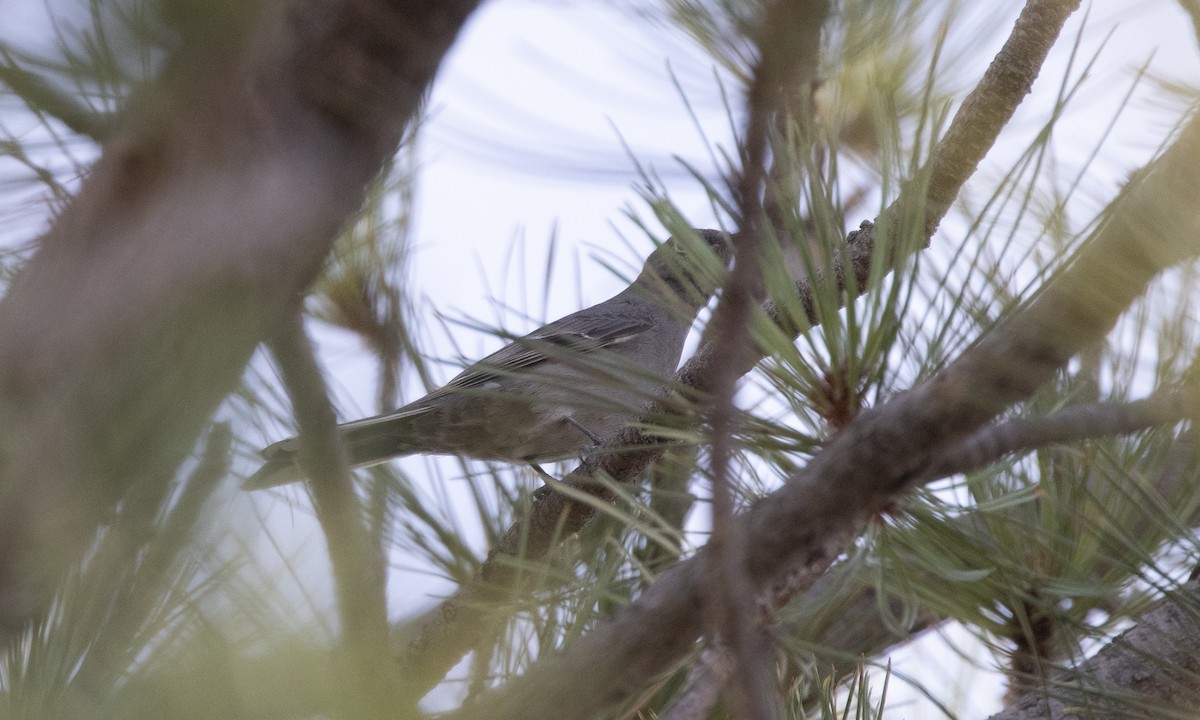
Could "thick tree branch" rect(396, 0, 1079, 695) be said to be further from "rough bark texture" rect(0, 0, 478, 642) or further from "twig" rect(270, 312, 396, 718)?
"rough bark texture" rect(0, 0, 478, 642)

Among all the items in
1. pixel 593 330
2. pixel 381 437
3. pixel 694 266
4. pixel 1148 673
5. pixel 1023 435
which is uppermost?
pixel 593 330

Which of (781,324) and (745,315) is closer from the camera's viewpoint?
(745,315)

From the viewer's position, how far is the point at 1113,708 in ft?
8.37

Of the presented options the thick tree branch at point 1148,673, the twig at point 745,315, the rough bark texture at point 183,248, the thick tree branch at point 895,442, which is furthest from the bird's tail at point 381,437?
the twig at point 745,315

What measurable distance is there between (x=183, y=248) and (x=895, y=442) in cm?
118

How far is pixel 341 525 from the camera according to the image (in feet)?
5.58

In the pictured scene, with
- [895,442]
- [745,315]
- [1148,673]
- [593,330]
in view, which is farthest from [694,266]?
[593,330]

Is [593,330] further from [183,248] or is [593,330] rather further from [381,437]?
[183,248]

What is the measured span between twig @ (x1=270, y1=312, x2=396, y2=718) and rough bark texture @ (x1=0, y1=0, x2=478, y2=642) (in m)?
0.11

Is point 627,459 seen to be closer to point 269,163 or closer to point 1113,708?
point 1113,708

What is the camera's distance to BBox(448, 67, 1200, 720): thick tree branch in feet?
5.27

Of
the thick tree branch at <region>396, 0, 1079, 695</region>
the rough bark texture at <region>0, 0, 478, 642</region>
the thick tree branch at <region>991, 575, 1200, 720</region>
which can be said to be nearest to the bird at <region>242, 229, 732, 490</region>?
the thick tree branch at <region>396, 0, 1079, 695</region>

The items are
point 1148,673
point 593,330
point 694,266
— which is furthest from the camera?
point 593,330

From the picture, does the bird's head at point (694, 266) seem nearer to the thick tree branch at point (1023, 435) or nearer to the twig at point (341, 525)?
the thick tree branch at point (1023, 435)
